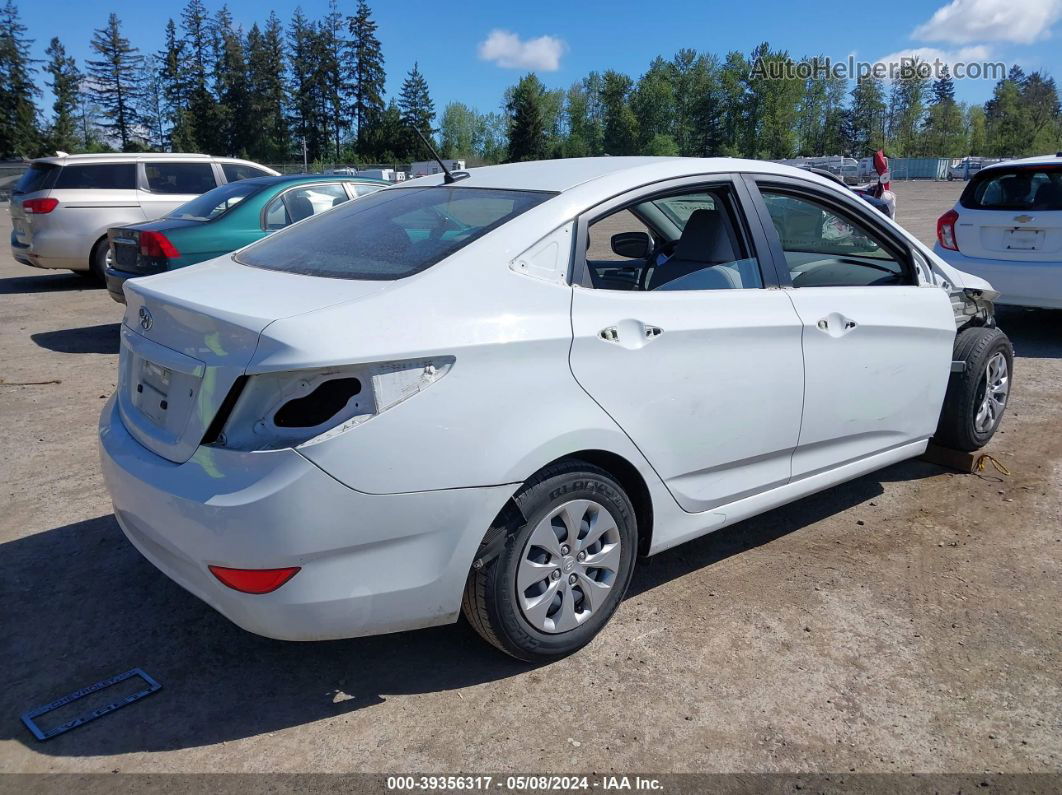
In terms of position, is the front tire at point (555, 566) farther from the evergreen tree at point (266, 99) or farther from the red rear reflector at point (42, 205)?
the evergreen tree at point (266, 99)

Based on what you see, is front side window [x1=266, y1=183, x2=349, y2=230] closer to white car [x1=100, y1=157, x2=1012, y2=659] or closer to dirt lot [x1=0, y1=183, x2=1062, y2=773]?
dirt lot [x1=0, y1=183, x2=1062, y2=773]

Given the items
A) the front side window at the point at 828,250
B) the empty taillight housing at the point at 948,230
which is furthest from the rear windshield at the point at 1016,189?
the front side window at the point at 828,250

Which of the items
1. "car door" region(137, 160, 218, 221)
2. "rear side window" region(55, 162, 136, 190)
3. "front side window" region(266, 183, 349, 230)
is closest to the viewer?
"front side window" region(266, 183, 349, 230)

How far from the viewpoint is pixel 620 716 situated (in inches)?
108

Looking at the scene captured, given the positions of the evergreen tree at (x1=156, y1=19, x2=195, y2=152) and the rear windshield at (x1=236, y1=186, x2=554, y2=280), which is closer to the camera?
the rear windshield at (x1=236, y1=186, x2=554, y2=280)

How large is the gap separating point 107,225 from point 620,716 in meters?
11.0

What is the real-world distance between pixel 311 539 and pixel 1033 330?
882 centimetres

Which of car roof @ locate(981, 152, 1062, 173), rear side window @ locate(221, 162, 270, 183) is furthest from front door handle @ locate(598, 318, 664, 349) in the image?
rear side window @ locate(221, 162, 270, 183)

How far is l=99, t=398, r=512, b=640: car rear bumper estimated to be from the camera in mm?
2396

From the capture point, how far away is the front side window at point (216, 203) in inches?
327

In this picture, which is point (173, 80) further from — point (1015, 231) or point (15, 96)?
point (1015, 231)

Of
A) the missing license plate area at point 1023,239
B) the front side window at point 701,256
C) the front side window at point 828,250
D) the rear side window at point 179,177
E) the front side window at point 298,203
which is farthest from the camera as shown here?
the rear side window at point 179,177

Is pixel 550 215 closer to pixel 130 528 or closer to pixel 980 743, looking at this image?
pixel 130 528

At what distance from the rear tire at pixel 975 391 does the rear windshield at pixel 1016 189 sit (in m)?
3.59
